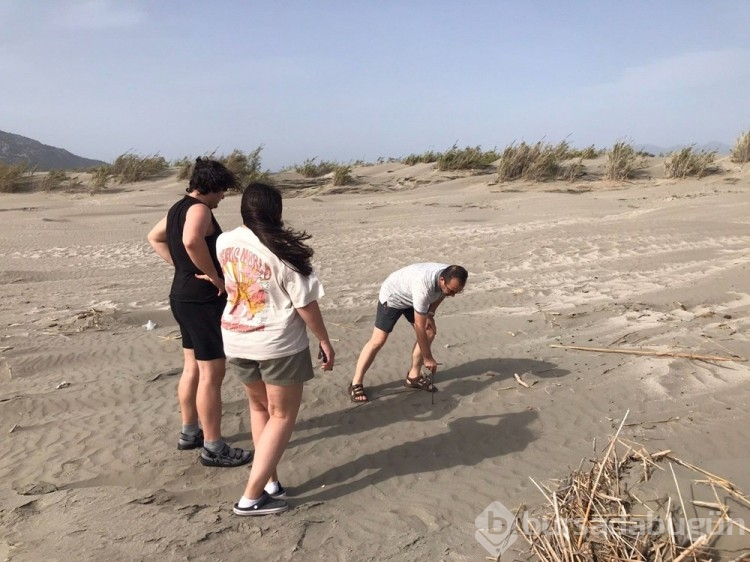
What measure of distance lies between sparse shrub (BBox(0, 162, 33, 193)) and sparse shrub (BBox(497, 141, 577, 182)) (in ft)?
49.3

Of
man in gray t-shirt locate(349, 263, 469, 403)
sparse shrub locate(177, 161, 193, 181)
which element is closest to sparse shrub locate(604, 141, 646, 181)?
sparse shrub locate(177, 161, 193, 181)

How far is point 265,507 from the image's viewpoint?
3.43m

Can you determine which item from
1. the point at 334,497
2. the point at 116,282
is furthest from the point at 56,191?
the point at 334,497

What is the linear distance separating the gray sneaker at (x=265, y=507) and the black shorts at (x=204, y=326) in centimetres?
88

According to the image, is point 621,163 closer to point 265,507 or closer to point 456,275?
point 456,275

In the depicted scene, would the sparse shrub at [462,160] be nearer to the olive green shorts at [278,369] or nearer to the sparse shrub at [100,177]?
the sparse shrub at [100,177]

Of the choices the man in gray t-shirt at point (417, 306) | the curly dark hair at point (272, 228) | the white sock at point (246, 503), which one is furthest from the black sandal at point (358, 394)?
the curly dark hair at point (272, 228)

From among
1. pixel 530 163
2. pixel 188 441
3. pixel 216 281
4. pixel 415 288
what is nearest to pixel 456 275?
pixel 415 288

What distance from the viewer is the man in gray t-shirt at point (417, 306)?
15.1ft

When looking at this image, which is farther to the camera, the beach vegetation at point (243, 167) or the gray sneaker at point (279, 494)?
the beach vegetation at point (243, 167)

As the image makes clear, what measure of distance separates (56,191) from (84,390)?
1647 cm

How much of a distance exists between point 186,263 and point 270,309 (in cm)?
91

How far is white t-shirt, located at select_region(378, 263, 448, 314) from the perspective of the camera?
4.68 metres

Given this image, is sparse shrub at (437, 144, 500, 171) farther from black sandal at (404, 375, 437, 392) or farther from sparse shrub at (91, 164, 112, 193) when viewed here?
black sandal at (404, 375, 437, 392)
